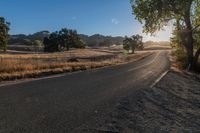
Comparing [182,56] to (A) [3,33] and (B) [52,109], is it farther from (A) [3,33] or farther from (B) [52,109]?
(A) [3,33]

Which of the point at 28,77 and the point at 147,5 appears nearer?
the point at 28,77

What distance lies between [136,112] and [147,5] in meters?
18.0

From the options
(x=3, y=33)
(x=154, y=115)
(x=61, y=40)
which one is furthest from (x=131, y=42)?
(x=154, y=115)

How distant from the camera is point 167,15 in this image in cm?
2467

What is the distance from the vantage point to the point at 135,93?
36.6 ft

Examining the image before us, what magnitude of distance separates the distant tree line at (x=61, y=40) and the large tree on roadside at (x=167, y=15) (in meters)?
78.0

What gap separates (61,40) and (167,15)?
82.1 metres

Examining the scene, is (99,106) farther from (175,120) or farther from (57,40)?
(57,40)

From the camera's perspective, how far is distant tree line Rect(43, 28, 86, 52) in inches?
3952

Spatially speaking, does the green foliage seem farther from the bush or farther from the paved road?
the paved road

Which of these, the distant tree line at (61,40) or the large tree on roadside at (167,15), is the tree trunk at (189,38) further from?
the distant tree line at (61,40)

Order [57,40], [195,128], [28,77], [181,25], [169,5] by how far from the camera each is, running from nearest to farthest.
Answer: [195,128], [28,77], [169,5], [181,25], [57,40]

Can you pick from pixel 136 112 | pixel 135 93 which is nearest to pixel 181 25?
pixel 135 93

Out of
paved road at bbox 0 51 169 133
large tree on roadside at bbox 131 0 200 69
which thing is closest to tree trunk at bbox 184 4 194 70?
large tree on roadside at bbox 131 0 200 69
